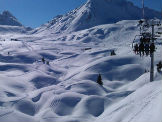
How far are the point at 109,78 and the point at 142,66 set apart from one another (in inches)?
255

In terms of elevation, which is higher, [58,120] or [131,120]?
[131,120]

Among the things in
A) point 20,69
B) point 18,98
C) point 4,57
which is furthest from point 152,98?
point 4,57

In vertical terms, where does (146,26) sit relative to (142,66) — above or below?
above

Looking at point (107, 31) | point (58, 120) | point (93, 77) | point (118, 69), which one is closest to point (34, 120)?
point (58, 120)

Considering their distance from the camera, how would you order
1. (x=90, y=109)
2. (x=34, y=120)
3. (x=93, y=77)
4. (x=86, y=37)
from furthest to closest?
(x=86, y=37) < (x=93, y=77) < (x=90, y=109) < (x=34, y=120)

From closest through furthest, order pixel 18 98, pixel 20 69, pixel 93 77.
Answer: pixel 18 98, pixel 93 77, pixel 20 69

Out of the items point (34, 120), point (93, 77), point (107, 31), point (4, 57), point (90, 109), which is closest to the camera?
point (34, 120)

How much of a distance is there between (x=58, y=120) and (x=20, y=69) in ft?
99.6

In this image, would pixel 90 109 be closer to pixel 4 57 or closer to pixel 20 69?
pixel 20 69

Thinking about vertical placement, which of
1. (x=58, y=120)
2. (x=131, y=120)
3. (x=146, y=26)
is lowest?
(x=58, y=120)

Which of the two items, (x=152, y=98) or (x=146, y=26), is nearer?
(x=152, y=98)

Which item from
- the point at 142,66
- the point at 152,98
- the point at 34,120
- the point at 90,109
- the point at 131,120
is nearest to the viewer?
the point at 131,120

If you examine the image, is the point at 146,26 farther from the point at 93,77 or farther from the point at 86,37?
the point at 86,37

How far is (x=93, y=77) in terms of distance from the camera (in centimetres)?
3769
